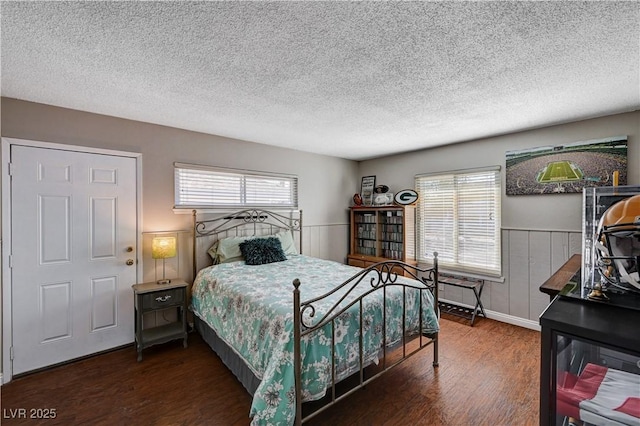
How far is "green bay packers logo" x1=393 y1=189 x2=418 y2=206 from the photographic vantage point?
4527mm

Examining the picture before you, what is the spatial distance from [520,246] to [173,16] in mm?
4188

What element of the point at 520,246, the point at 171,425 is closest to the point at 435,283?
the point at 520,246

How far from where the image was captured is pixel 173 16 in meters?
1.49

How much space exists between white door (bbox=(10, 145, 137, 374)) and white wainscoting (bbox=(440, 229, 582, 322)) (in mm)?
4514

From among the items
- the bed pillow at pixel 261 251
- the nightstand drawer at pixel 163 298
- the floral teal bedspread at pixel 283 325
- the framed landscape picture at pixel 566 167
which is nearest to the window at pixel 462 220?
the framed landscape picture at pixel 566 167

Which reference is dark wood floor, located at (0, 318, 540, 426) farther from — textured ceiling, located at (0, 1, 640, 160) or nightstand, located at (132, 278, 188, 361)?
textured ceiling, located at (0, 1, 640, 160)

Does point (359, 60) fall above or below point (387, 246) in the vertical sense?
above

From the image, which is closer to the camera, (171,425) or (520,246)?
(171,425)

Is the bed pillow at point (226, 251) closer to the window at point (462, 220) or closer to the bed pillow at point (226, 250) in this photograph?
the bed pillow at point (226, 250)

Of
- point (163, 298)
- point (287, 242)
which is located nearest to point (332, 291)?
point (163, 298)

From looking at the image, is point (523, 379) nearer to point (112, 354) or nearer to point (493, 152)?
point (493, 152)

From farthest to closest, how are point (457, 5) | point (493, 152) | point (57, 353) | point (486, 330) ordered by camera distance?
point (493, 152) → point (486, 330) → point (57, 353) → point (457, 5)

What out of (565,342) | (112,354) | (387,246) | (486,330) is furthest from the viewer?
(387,246)

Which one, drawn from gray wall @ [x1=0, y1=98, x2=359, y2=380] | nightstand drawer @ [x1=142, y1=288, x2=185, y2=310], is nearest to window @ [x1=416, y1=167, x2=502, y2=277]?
gray wall @ [x1=0, y1=98, x2=359, y2=380]
